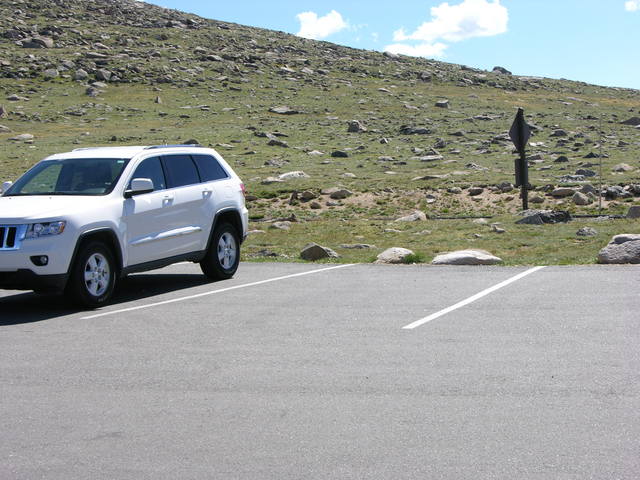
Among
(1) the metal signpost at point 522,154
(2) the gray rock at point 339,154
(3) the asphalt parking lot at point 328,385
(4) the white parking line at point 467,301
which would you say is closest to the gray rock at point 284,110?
(2) the gray rock at point 339,154

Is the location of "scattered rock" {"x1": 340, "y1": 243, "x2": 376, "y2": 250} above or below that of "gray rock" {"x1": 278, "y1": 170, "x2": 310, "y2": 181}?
below

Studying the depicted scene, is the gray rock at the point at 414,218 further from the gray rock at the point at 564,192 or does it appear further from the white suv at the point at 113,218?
the white suv at the point at 113,218

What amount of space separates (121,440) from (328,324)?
A: 3996 millimetres

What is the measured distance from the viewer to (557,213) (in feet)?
68.6

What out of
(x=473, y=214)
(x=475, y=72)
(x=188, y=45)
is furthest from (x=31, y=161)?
(x=475, y=72)

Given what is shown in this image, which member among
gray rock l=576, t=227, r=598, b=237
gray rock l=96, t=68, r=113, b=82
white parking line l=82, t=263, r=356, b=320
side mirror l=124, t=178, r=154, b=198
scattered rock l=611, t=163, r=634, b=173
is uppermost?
gray rock l=96, t=68, r=113, b=82

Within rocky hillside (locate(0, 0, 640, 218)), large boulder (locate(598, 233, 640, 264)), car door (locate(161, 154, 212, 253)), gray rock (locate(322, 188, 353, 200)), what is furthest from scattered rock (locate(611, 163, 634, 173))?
car door (locate(161, 154, 212, 253))

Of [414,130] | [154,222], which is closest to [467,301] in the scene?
[154,222]

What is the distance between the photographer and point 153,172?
39.9ft

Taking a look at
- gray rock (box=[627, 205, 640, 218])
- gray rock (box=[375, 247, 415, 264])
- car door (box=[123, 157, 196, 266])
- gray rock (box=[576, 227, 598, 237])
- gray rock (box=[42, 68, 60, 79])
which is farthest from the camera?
gray rock (box=[42, 68, 60, 79])

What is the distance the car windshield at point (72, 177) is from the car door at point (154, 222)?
0.29 m

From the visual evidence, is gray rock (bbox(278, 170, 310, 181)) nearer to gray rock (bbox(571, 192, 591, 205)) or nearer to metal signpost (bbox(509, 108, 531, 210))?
metal signpost (bbox(509, 108, 531, 210))

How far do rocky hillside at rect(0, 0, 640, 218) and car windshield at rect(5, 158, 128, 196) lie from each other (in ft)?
43.4

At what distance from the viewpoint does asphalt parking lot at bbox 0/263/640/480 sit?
5.18 m
